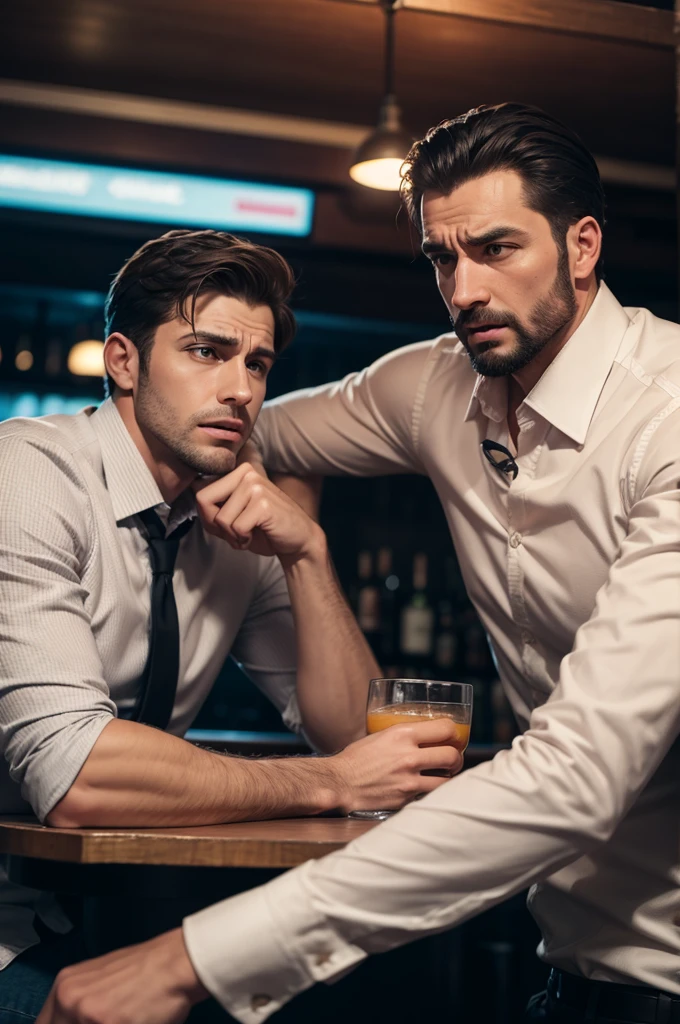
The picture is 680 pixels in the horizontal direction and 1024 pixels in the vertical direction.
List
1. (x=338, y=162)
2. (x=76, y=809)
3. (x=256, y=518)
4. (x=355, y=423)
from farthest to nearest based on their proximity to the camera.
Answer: (x=338, y=162)
(x=355, y=423)
(x=256, y=518)
(x=76, y=809)

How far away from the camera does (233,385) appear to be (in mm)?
1800

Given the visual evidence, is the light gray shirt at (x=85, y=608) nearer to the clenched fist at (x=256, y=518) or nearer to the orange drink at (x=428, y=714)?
the clenched fist at (x=256, y=518)

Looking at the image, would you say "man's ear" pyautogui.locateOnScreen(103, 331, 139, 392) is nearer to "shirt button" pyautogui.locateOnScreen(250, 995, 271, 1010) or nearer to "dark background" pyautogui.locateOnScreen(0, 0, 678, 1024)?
"shirt button" pyautogui.locateOnScreen(250, 995, 271, 1010)

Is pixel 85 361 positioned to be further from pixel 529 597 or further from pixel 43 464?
pixel 529 597

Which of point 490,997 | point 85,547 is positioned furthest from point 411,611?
point 85,547

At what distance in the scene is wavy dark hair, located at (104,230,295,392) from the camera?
1.84 meters

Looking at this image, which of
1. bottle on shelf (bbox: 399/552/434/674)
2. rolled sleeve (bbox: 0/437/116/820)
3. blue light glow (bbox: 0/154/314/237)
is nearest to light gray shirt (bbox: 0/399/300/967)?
rolled sleeve (bbox: 0/437/116/820)

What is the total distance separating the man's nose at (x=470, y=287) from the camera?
5.11 feet

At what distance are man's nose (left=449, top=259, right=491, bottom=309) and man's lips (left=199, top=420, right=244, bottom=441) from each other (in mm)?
468

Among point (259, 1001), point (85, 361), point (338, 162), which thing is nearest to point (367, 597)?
point (85, 361)

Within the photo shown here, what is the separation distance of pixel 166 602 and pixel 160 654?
8cm

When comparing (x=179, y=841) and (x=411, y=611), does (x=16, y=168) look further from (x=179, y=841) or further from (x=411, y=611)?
(x=179, y=841)

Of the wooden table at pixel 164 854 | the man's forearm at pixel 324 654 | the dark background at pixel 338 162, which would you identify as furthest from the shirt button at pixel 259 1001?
the dark background at pixel 338 162

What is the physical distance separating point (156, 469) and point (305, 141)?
2.56 metres
